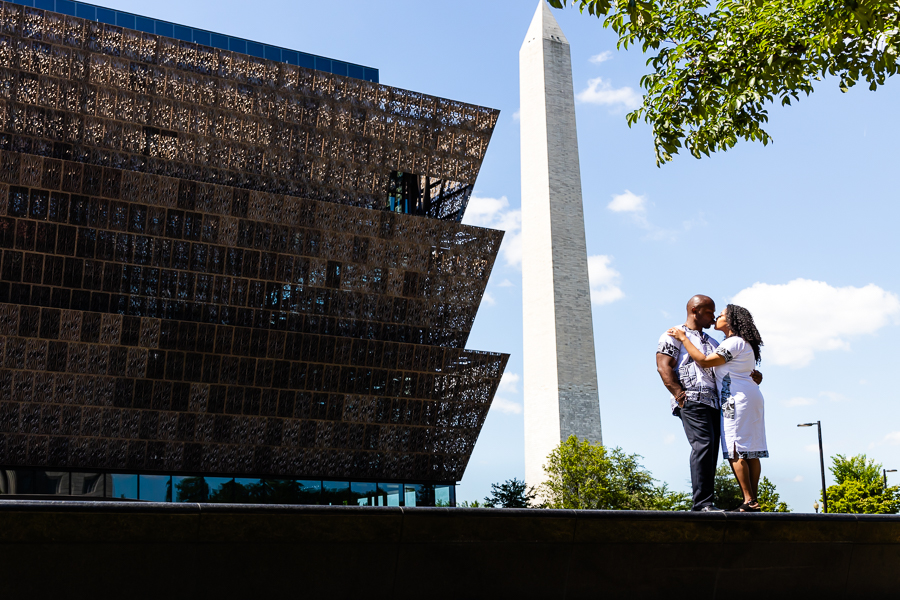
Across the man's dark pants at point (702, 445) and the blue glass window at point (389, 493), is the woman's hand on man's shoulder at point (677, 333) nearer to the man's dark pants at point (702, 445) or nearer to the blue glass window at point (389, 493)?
the man's dark pants at point (702, 445)

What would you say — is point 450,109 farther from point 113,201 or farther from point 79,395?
point 79,395

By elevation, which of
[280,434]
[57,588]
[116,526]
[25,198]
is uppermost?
[25,198]

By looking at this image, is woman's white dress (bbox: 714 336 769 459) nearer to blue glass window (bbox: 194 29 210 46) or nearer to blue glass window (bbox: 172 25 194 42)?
blue glass window (bbox: 194 29 210 46)

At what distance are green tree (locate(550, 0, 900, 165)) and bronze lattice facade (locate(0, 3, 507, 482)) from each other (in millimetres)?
16978

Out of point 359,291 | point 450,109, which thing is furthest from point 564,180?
point 359,291

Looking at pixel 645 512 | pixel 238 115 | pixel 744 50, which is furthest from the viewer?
pixel 238 115

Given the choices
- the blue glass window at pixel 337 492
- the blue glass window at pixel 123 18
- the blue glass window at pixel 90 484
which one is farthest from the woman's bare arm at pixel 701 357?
the blue glass window at pixel 123 18

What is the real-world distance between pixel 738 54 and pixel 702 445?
583 cm

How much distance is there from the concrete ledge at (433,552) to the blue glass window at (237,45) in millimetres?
37349

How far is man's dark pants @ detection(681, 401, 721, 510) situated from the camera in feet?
22.8

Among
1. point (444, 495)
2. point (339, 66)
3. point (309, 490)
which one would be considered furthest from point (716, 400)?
point (339, 66)

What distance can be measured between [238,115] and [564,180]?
16992mm

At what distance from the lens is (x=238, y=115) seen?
26578 mm

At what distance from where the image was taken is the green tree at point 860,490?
153ft
